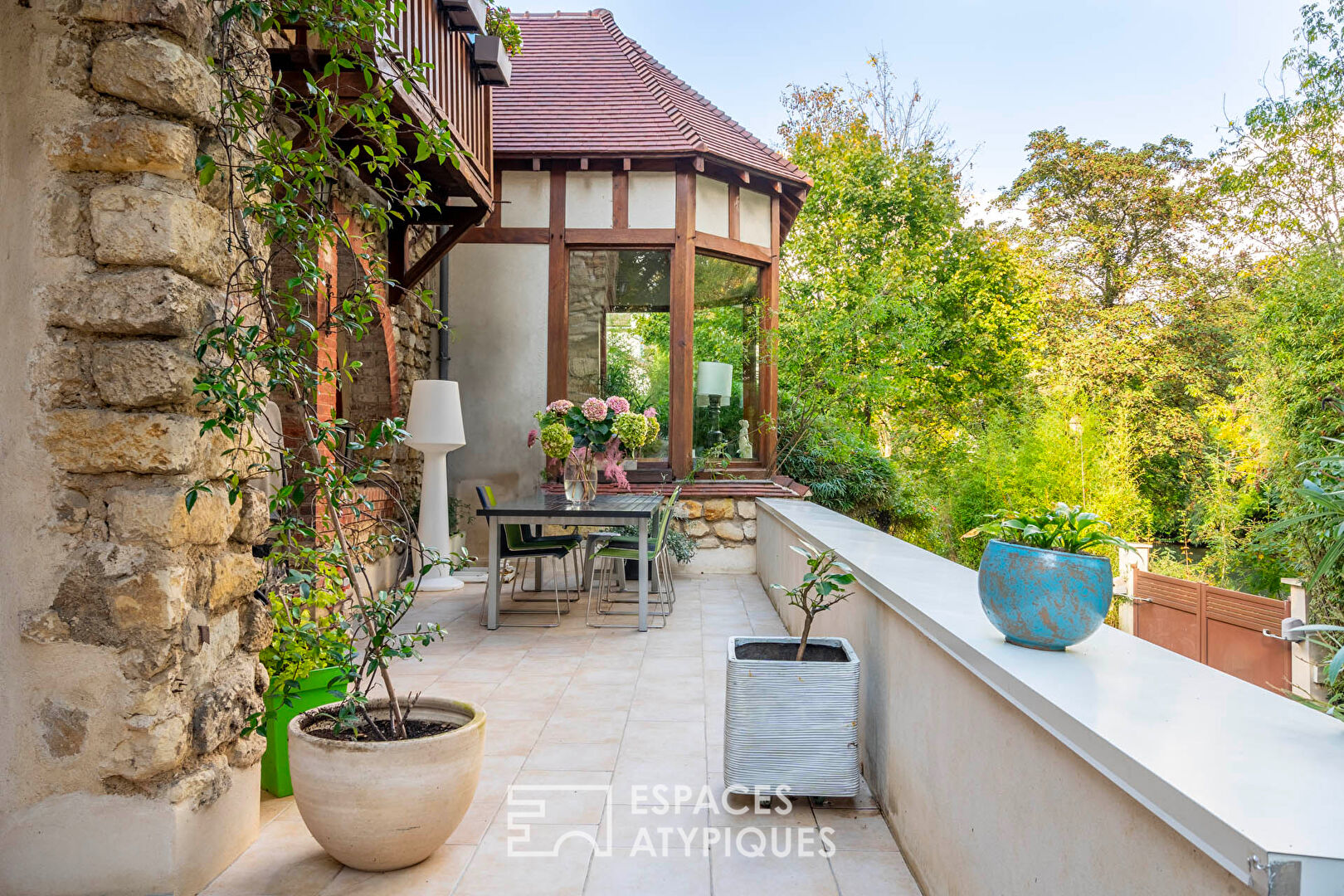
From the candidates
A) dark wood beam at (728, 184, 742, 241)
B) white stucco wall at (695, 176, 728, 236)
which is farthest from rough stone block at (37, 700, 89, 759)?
dark wood beam at (728, 184, 742, 241)

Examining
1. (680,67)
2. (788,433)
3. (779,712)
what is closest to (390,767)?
(779,712)

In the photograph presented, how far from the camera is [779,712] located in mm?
2492

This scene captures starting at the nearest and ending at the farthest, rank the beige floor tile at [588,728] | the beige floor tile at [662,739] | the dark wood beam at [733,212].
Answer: the beige floor tile at [662,739], the beige floor tile at [588,728], the dark wood beam at [733,212]

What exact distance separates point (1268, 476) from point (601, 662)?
7.84m

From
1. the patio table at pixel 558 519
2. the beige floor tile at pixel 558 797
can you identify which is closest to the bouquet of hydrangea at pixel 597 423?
the patio table at pixel 558 519

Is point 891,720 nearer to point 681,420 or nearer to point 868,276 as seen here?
point 681,420

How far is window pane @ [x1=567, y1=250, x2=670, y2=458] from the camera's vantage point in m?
7.94

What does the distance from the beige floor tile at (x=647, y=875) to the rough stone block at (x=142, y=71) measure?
2.18 m

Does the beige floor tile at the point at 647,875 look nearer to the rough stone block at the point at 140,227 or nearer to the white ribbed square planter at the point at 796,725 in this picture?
the white ribbed square planter at the point at 796,725

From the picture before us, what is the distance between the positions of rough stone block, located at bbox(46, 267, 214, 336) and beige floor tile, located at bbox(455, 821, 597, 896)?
5.12 ft

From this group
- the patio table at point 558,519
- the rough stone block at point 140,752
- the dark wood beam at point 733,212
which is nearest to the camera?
the rough stone block at point 140,752

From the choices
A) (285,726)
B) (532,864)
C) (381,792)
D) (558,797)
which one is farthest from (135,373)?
(558,797)

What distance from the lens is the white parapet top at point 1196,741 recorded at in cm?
84

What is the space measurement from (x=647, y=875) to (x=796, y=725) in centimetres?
60
